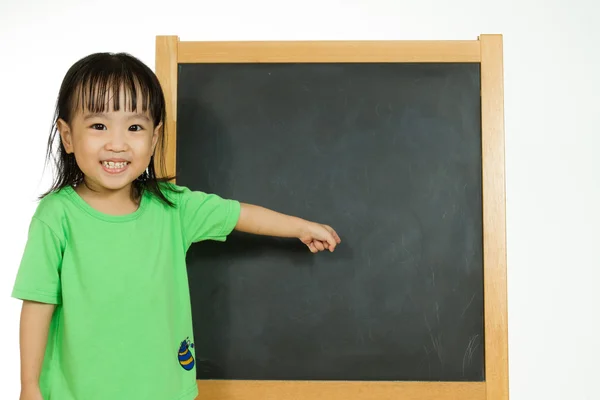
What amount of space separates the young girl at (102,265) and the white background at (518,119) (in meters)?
0.71

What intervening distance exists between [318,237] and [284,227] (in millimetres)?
80

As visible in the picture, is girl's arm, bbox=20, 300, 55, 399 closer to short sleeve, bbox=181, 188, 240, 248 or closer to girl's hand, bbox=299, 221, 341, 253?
short sleeve, bbox=181, 188, 240, 248

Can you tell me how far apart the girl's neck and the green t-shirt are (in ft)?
0.07

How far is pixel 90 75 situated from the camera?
1360 mm

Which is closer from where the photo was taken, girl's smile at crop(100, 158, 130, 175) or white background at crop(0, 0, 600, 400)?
girl's smile at crop(100, 158, 130, 175)

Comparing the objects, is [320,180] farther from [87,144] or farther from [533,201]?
[533,201]

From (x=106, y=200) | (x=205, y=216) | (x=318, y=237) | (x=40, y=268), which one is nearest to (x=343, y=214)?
(x=318, y=237)

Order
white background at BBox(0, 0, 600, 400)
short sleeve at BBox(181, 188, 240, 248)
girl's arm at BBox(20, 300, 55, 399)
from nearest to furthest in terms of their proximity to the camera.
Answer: girl's arm at BBox(20, 300, 55, 399), short sleeve at BBox(181, 188, 240, 248), white background at BBox(0, 0, 600, 400)

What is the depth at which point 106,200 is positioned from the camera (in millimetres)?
1413

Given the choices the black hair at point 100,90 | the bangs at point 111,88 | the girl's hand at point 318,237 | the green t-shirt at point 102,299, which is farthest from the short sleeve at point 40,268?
the girl's hand at point 318,237

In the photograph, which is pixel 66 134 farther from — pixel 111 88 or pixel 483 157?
pixel 483 157

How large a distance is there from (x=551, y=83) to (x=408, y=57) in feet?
1.95

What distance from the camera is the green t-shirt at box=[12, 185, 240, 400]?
1.33 metres

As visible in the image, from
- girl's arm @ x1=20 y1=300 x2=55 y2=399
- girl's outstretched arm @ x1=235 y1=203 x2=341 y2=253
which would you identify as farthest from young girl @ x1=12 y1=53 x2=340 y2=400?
girl's outstretched arm @ x1=235 y1=203 x2=341 y2=253
